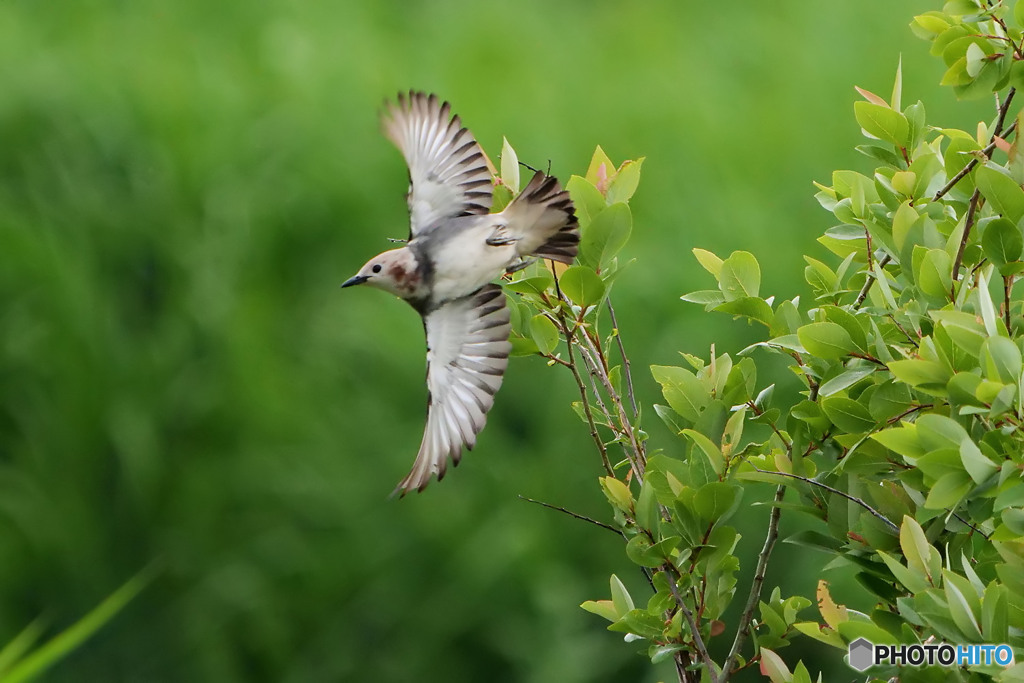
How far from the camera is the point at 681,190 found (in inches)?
129

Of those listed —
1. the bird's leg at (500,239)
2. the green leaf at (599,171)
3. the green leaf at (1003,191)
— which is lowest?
the bird's leg at (500,239)

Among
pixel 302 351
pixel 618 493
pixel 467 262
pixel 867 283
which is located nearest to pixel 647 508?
pixel 618 493

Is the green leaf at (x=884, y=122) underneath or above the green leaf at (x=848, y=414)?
above

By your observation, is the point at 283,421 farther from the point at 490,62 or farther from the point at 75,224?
the point at 490,62

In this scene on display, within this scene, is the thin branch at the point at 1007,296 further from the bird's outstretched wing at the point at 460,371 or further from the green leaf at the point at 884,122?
the bird's outstretched wing at the point at 460,371

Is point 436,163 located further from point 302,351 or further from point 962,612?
point 302,351

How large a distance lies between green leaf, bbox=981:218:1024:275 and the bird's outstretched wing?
0.50 m

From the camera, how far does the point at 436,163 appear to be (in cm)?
158

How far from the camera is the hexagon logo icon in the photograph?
1025 millimetres

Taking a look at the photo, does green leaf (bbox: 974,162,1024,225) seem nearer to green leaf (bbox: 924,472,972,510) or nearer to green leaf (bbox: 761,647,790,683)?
green leaf (bbox: 924,472,972,510)

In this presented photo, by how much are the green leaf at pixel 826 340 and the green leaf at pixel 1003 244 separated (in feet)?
0.47

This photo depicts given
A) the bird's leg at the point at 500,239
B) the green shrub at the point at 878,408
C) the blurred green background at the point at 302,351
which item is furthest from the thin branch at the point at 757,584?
the blurred green background at the point at 302,351

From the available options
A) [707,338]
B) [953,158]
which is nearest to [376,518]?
[707,338]

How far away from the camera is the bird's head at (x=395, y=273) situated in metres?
1.41
